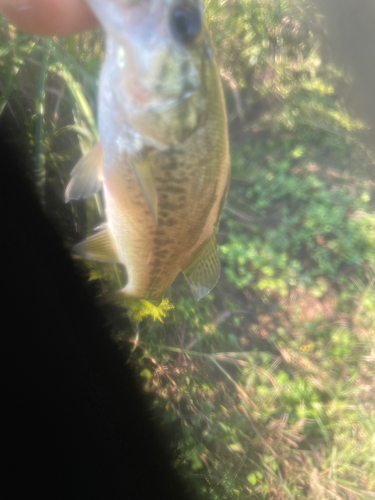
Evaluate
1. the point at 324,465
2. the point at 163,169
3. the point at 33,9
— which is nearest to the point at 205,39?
the point at 163,169

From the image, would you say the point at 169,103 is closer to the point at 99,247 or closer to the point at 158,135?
the point at 158,135

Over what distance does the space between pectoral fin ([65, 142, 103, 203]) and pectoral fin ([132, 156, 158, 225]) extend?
0.09 meters

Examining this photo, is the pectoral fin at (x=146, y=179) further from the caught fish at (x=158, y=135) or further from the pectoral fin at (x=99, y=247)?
the pectoral fin at (x=99, y=247)

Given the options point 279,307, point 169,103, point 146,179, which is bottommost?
point 279,307

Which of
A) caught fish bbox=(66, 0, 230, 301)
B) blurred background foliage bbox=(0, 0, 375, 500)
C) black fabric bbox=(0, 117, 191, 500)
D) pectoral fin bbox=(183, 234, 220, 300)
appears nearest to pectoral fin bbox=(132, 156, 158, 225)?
caught fish bbox=(66, 0, 230, 301)

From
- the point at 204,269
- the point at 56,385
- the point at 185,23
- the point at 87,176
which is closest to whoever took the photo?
the point at 185,23

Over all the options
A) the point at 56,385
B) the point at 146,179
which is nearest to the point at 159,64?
the point at 146,179

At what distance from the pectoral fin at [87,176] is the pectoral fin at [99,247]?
0.39 feet

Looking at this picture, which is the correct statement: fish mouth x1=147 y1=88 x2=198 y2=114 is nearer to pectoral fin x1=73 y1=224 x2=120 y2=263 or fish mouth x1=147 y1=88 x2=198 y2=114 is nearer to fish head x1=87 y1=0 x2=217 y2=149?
fish head x1=87 y1=0 x2=217 y2=149

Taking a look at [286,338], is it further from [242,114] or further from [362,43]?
[362,43]

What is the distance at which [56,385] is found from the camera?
93 cm

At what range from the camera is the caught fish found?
41cm

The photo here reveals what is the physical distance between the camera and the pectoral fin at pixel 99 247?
642mm

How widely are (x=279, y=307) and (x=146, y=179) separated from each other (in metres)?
1.35
